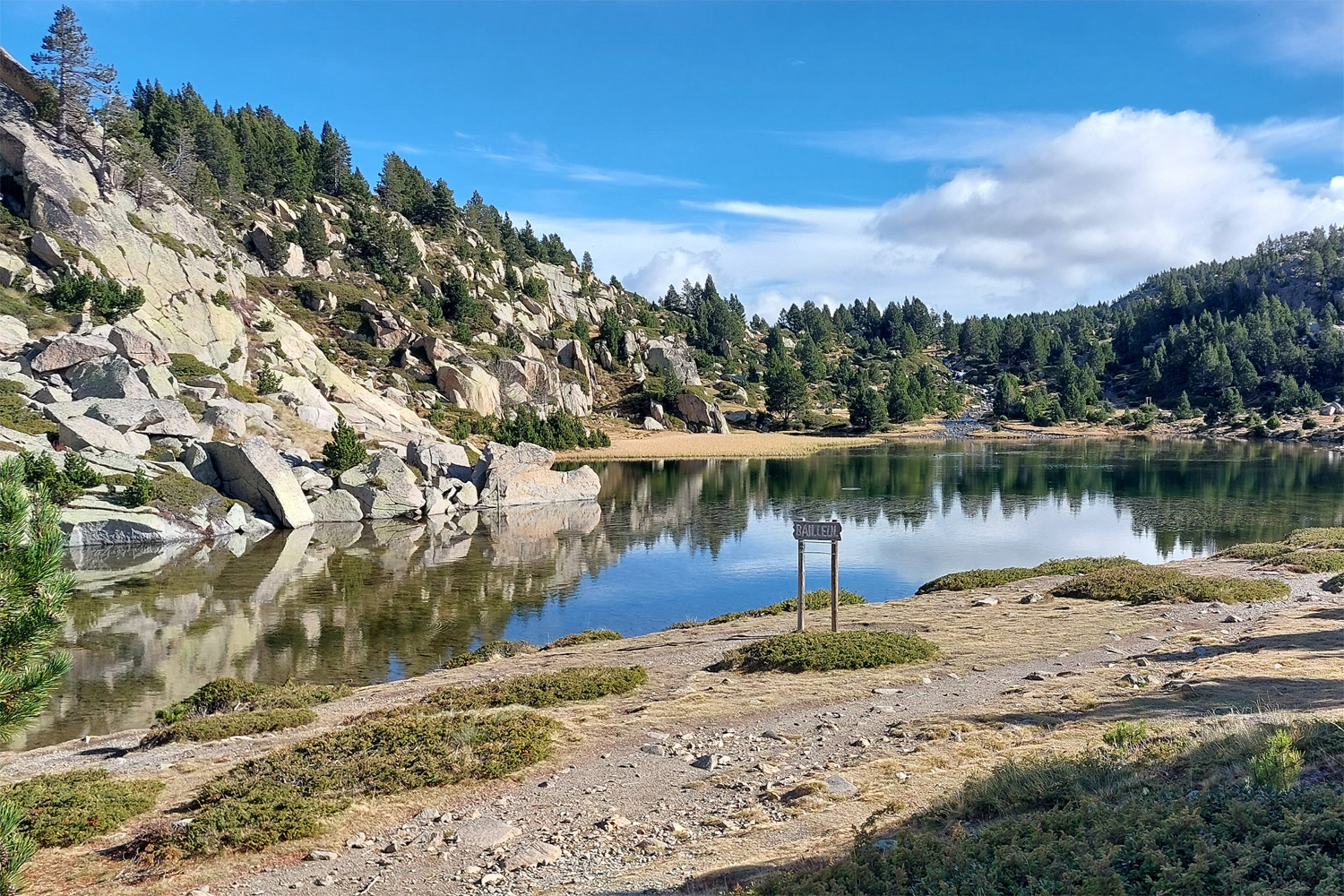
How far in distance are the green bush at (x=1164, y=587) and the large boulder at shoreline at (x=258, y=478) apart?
44.5 metres

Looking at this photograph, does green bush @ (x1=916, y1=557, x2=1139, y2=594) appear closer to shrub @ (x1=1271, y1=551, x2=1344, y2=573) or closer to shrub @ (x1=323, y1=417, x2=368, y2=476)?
shrub @ (x1=1271, y1=551, x2=1344, y2=573)

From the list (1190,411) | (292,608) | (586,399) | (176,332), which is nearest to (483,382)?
(586,399)

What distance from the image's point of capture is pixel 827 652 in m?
19.5

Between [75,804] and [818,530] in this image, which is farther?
[818,530]

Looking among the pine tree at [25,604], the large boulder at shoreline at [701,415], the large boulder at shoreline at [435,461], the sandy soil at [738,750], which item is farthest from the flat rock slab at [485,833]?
the large boulder at shoreline at [701,415]

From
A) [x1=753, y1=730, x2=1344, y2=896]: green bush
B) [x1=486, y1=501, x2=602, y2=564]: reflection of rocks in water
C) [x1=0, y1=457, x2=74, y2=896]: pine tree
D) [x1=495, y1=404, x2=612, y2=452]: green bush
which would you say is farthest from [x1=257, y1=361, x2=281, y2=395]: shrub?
[x1=753, y1=730, x2=1344, y2=896]: green bush

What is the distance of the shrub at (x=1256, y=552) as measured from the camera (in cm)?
3375

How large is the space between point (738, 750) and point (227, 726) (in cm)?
1074

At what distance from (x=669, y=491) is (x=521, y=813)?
61.7 m

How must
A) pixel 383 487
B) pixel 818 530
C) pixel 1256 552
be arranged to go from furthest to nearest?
pixel 383 487 < pixel 1256 552 < pixel 818 530

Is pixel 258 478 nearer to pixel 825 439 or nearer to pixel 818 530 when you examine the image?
pixel 818 530

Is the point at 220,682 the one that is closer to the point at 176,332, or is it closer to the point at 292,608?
the point at 292,608

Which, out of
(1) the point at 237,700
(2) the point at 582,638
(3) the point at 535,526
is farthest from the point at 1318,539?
(1) the point at 237,700

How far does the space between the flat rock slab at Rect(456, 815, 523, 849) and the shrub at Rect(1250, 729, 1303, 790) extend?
8.62m
